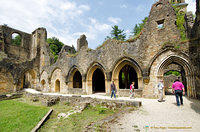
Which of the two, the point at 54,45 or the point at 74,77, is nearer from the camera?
the point at 74,77

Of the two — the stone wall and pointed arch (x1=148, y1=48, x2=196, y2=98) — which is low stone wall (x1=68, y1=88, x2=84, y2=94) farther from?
pointed arch (x1=148, y1=48, x2=196, y2=98)

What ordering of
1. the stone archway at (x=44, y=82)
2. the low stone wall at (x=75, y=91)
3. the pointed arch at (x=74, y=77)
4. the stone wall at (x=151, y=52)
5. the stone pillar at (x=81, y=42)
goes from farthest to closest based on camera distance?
the stone archway at (x=44, y=82) < the stone pillar at (x=81, y=42) < the pointed arch at (x=74, y=77) < the low stone wall at (x=75, y=91) < the stone wall at (x=151, y=52)

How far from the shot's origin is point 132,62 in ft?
33.3

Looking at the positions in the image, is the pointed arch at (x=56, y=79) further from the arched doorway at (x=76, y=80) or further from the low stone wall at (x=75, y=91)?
the low stone wall at (x=75, y=91)

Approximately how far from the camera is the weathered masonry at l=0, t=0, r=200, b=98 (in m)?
8.31

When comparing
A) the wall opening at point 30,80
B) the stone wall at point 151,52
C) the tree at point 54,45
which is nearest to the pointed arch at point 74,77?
the stone wall at point 151,52

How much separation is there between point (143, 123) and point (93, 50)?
1004 cm

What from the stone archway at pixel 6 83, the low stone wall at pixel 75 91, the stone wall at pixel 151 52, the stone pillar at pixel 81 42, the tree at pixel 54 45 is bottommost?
the low stone wall at pixel 75 91

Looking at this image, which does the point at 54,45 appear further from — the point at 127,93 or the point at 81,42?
the point at 127,93

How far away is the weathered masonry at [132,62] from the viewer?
8.31 metres

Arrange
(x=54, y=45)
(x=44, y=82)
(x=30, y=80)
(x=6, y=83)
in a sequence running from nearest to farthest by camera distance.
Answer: (x=6, y=83)
(x=44, y=82)
(x=30, y=80)
(x=54, y=45)

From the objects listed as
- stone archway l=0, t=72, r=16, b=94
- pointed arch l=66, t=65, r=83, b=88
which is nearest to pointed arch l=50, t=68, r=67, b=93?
pointed arch l=66, t=65, r=83, b=88

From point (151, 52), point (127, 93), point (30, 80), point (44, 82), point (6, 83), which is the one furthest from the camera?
point (30, 80)

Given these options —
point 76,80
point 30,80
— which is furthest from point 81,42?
point 30,80
